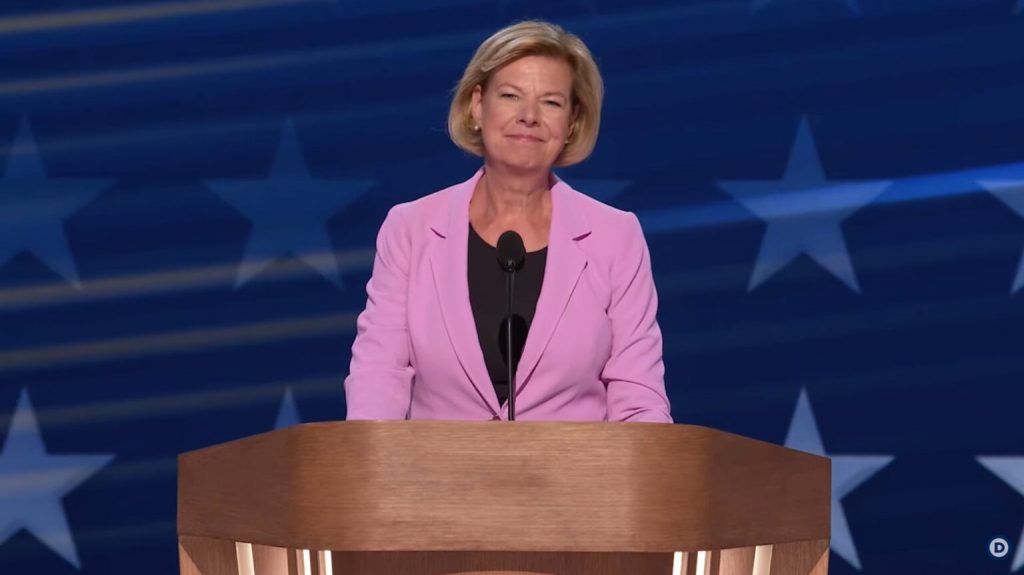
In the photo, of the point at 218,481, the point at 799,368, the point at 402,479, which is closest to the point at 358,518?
the point at 402,479

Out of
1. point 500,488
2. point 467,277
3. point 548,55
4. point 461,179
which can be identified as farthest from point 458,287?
point 461,179

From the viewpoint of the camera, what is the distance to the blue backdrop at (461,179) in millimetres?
3639

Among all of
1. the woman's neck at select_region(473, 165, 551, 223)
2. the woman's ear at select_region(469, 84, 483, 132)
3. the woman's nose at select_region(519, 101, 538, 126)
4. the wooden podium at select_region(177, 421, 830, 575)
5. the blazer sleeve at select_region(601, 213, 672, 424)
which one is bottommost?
the wooden podium at select_region(177, 421, 830, 575)

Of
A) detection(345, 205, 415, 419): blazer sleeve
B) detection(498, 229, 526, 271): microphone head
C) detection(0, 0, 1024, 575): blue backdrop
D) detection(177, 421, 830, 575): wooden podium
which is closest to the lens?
detection(177, 421, 830, 575): wooden podium

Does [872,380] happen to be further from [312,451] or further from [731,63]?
[312,451]

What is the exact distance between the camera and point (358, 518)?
1.80 meters

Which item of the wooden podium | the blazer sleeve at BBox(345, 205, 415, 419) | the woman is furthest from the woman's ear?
the wooden podium

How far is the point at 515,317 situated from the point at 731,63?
139 centimetres

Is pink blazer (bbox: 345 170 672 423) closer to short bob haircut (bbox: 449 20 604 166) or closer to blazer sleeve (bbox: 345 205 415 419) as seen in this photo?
blazer sleeve (bbox: 345 205 415 419)

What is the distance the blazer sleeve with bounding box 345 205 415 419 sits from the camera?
2451mm

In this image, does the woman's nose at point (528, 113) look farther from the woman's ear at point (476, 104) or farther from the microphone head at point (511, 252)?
the microphone head at point (511, 252)

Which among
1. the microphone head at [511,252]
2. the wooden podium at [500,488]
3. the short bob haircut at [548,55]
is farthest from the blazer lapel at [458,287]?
the wooden podium at [500,488]

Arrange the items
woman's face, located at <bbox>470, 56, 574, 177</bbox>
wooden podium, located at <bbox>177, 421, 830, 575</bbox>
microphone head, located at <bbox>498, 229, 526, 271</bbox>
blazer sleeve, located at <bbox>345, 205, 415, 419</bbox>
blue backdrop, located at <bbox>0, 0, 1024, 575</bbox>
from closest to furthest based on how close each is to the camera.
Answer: wooden podium, located at <bbox>177, 421, 830, 575</bbox> < microphone head, located at <bbox>498, 229, 526, 271</bbox> < blazer sleeve, located at <bbox>345, 205, 415, 419</bbox> < woman's face, located at <bbox>470, 56, 574, 177</bbox> < blue backdrop, located at <bbox>0, 0, 1024, 575</bbox>

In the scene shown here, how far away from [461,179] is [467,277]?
1.19 m
